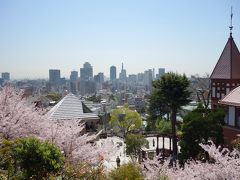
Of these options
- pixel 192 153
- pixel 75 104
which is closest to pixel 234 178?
pixel 192 153

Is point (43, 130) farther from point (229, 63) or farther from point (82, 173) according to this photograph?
point (229, 63)

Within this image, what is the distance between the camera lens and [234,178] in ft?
31.2

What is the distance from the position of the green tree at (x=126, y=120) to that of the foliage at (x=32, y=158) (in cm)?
4310

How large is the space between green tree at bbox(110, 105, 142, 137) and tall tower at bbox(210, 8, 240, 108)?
22.0 m

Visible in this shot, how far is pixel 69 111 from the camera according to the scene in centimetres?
2414

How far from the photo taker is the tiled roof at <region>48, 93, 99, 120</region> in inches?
918

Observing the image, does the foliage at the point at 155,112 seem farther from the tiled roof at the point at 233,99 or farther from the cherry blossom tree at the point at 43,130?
the cherry blossom tree at the point at 43,130

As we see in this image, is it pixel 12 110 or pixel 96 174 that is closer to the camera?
pixel 96 174

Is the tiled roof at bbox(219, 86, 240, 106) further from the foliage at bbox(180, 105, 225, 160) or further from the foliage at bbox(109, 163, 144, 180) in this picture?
the foliage at bbox(109, 163, 144, 180)

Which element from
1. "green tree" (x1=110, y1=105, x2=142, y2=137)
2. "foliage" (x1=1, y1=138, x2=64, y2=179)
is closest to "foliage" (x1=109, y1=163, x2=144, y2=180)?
"foliage" (x1=1, y1=138, x2=64, y2=179)

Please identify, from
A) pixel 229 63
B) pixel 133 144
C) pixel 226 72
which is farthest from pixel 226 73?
pixel 133 144

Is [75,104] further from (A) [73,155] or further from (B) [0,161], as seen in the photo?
(B) [0,161]

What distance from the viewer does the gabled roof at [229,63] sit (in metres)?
31.5

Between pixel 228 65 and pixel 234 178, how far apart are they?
24.1 m
